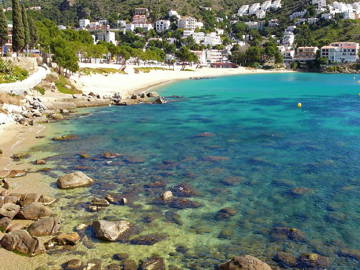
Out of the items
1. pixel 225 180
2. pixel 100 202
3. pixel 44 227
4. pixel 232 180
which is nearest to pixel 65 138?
pixel 100 202

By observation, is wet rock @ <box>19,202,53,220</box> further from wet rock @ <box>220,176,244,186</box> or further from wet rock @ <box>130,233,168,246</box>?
wet rock @ <box>220,176,244,186</box>

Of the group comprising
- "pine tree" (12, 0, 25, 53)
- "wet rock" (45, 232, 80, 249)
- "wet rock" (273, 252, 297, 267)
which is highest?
"pine tree" (12, 0, 25, 53)

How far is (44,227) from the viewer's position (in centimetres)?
1497

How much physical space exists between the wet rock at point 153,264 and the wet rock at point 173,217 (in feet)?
9.91

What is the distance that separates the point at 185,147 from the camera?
97.1 ft

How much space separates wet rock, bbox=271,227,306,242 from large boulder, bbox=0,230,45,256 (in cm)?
917

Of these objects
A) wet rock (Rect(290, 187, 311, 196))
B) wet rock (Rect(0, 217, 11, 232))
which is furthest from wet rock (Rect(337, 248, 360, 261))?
wet rock (Rect(0, 217, 11, 232))

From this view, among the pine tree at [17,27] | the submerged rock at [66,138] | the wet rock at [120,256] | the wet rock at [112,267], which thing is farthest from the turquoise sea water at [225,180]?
the pine tree at [17,27]

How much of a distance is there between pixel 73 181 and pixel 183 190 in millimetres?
6040

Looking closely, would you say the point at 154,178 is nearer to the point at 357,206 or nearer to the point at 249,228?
the point at 249,228

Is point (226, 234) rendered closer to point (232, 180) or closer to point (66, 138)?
point (232, 180)

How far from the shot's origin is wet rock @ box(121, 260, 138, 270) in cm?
1269

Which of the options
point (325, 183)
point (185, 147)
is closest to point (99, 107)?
point (185, 147)

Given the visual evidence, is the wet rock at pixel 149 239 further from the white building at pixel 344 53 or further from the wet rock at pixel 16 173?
the white building at pixel 344 53
